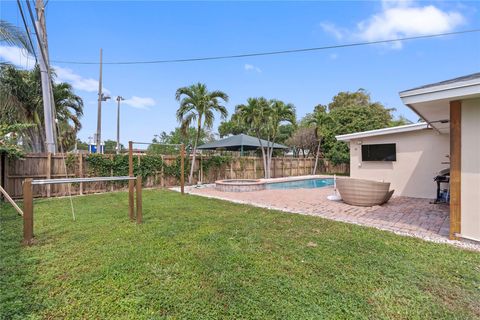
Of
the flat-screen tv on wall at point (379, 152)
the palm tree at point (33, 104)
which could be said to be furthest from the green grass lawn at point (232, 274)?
the palm tree at point (33, 104)

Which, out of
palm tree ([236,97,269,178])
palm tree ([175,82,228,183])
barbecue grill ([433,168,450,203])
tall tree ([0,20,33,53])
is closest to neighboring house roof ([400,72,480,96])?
barbecue grill ([433,168,450,203])

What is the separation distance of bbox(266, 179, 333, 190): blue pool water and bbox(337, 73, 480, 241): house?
3347 millimetres

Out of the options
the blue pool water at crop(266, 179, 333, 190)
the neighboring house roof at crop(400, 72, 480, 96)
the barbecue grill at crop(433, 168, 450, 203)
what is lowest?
the blue pool water at crop(266, 179, 333, 190)

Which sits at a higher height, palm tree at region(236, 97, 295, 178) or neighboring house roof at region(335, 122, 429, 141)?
palm tree at region(236, 97, 295, 178)

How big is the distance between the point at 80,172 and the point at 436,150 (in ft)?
43.7

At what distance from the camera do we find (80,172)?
396 inches

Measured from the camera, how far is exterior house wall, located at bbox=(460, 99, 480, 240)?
3.63 m

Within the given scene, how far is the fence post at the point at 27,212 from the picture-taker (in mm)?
3614

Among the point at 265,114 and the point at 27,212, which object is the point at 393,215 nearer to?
the point at 27,212

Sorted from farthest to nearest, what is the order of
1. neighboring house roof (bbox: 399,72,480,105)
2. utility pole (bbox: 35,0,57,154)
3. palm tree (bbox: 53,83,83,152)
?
palm tree (bbox: 53,83,83,152) < utility pole (bbox: 35,0,57,154) < neighboring house roof (bbox: 399,72,480,105)

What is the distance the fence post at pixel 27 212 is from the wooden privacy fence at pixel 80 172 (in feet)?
14.7

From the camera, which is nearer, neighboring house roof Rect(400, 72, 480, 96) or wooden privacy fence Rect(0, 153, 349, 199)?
neighboring house roof Rect(400, 72, 480, 96)

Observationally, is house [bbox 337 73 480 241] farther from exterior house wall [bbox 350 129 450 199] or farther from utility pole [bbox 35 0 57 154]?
utility pole [bbox 35 0 57 154]

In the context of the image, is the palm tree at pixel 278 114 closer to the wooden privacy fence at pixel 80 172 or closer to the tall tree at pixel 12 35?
the wooden privacy fence at pixel 80 172
